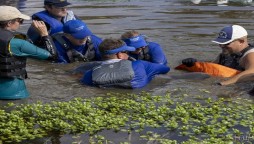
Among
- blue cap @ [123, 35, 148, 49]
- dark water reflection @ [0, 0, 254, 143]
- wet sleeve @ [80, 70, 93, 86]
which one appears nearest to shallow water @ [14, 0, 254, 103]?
dark water reflection @ [0, 0, 254, 143]

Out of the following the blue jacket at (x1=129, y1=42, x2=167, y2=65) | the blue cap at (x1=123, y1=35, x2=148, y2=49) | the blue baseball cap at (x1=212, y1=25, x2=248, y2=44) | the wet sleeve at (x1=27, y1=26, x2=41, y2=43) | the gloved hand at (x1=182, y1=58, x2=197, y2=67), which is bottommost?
the gloved hand at (x1=182, y1=58, x2=197, y2=67)

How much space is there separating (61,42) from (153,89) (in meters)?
2.41

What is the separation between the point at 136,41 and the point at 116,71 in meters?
1.11

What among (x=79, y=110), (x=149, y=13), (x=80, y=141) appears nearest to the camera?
(x=80, y=141)

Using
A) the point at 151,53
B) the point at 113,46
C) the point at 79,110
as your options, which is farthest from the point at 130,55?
the point at 79,110

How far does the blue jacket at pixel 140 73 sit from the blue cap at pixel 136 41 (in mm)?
553

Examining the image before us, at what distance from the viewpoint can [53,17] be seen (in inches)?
430

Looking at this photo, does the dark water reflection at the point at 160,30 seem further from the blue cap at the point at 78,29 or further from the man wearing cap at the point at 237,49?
the blue cap at the point at 78,29

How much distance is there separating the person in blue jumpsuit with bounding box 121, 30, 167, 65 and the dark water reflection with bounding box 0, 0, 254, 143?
1.48ft

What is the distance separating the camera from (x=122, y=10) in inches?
702

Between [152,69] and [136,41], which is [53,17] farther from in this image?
[152,69]

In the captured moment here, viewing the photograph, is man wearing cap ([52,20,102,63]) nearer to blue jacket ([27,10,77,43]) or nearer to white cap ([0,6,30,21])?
blue jacket ([27,10,77,43])

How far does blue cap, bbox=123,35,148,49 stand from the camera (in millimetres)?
8992

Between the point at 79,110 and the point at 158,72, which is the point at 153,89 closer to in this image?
the point at 158,72
